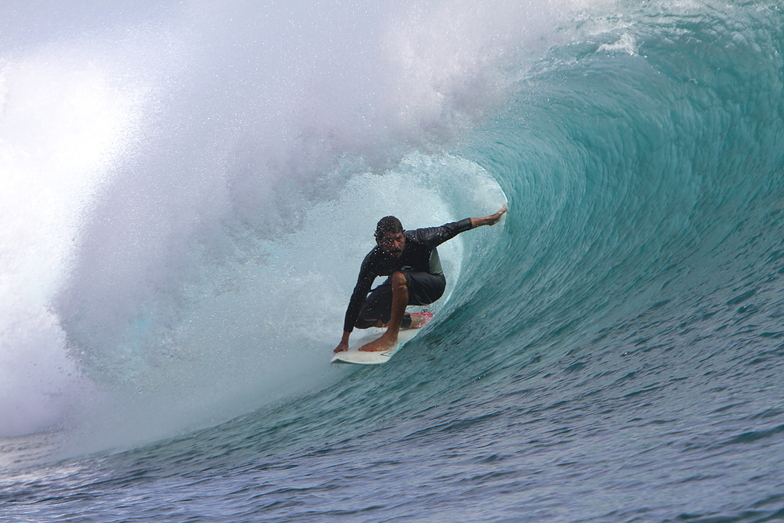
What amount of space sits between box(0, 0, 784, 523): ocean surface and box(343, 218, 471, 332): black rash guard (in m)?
0.63

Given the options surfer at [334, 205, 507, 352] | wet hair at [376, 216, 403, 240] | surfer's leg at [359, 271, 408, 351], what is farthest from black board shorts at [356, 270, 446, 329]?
wet hair at [376, 216, 403, 240]

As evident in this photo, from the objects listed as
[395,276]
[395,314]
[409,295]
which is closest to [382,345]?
[395,314]

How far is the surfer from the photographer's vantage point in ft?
16.2

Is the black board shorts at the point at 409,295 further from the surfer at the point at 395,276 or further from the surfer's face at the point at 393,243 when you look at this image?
the surfer's face at the point at 393,243

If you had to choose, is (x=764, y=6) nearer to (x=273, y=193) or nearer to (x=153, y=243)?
(x=273, y=193)

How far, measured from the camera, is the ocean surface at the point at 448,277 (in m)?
2.57

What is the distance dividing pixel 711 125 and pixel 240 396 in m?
4.89

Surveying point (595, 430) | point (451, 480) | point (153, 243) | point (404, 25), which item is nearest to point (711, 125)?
point (404, 25)

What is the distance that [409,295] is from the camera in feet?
17.7

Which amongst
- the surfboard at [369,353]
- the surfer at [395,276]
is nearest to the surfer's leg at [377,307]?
the surfer at [395,276]

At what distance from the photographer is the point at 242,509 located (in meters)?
2.79

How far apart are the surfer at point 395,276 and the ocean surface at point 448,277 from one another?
0.39m

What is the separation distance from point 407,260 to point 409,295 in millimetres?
291

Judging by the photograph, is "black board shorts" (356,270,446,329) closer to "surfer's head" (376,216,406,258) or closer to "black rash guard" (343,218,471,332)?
"black rash guard" (343,218,471,332)
